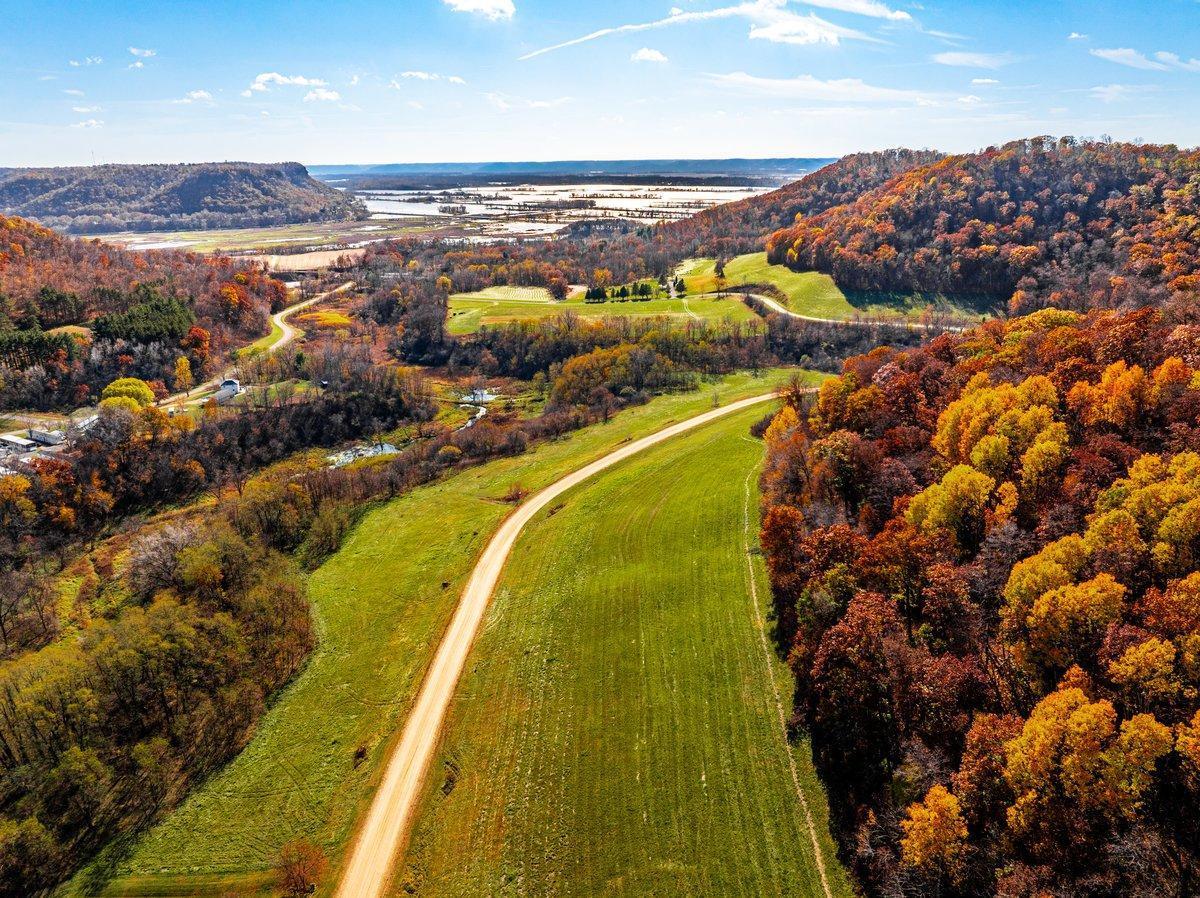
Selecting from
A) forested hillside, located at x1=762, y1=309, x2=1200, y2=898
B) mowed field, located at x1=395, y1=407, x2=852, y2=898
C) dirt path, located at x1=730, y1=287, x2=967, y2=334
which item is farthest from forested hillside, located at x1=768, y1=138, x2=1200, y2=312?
mowed field, located at x1=395, y1=407, x2=852, y2=898

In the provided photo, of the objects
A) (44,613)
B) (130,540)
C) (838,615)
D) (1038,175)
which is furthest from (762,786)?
(1038,175)

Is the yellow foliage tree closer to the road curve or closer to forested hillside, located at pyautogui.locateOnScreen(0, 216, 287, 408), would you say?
the road curve

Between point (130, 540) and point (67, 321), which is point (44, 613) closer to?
point (130, 540)

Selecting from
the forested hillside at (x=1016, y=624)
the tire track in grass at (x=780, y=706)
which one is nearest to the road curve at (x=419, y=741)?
the tire track in grass at (x=780, y=706)

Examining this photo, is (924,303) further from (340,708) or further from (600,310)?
(340,708)

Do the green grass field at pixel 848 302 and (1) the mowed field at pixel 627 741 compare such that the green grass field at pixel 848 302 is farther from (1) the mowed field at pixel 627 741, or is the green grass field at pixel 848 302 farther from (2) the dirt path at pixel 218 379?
(2) the dirt path at pixel 218 379
